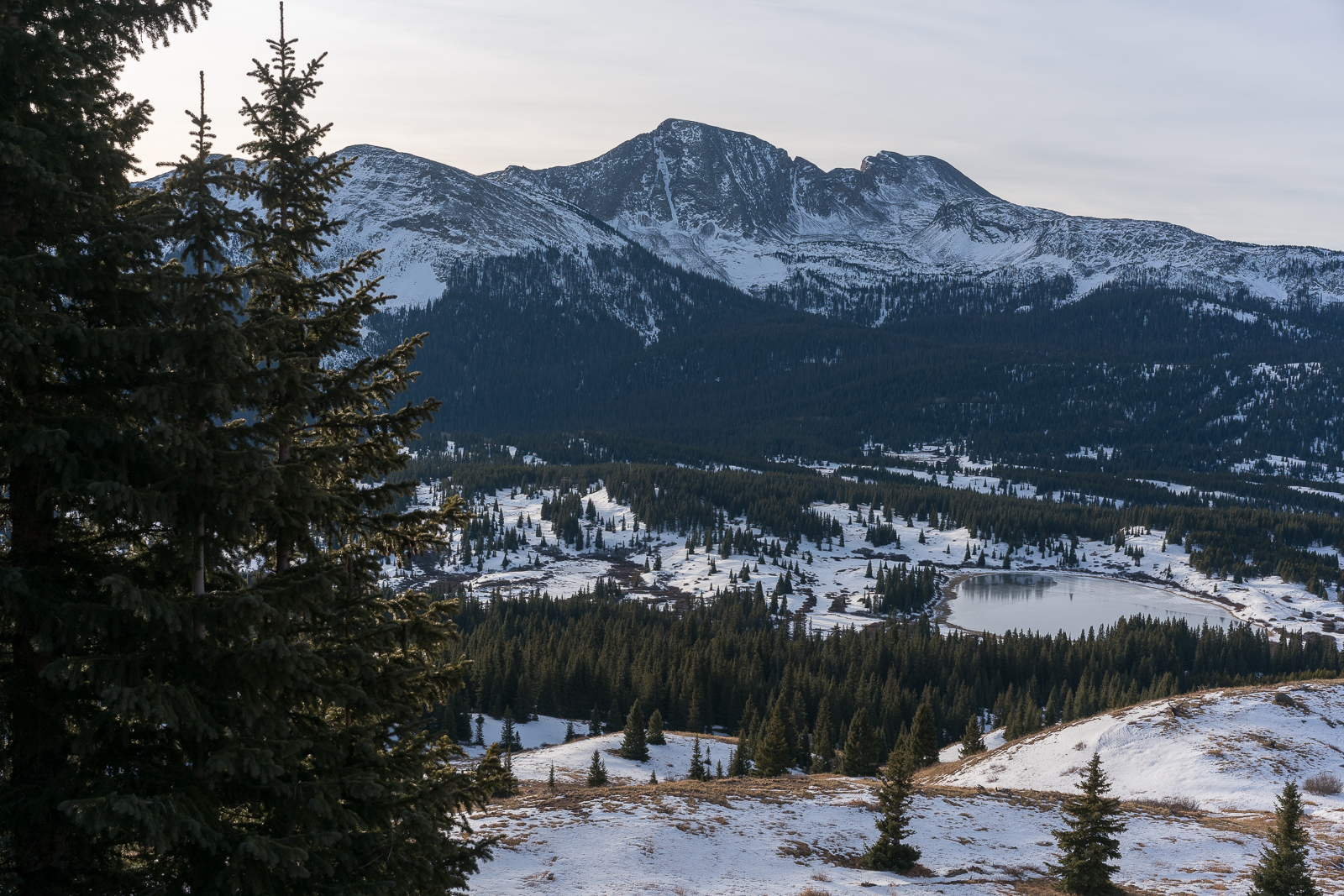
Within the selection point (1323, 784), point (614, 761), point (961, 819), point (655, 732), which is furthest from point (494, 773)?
point (1323, 784)

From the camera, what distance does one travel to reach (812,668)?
427ft

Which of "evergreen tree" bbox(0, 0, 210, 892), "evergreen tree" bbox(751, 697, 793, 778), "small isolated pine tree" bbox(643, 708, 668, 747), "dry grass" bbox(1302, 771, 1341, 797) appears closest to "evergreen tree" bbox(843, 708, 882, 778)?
"evergreen tree" bbox(751, 697, 793, 778)

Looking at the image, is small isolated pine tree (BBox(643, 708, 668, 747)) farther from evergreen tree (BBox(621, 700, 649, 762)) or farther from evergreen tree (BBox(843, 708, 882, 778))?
evergreen tree (BBox(843, 708, 882, 778))

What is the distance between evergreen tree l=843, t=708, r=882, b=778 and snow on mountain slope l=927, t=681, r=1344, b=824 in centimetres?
554

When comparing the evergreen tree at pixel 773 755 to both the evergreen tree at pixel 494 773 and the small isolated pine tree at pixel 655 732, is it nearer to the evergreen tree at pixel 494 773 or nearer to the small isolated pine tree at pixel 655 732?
the small isolated pine tree at pixel 655 732

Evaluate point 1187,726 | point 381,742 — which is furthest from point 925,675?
point 381,742

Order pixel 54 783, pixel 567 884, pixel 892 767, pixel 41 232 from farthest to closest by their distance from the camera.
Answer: pixel 892 767
pixel 567 884
pixel 41 232
pixel 54 783

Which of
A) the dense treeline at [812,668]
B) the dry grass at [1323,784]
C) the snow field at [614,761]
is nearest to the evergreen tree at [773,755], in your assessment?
the snow field at [614,761]

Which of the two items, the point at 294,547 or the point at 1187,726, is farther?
the point at 1187,726

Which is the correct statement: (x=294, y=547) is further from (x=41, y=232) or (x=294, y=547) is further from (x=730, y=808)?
(x=730, y=808)

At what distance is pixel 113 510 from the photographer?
10.7 m

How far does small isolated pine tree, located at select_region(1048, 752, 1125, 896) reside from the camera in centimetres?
3684

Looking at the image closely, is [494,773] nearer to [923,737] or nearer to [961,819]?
[961,819]

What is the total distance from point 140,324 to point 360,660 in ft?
18.0
